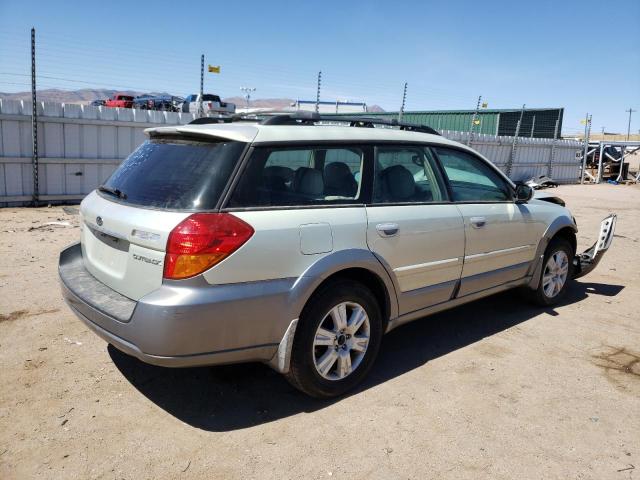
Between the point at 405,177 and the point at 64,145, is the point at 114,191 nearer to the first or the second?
the point at 405,177

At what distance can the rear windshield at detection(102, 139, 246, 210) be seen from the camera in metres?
2.74

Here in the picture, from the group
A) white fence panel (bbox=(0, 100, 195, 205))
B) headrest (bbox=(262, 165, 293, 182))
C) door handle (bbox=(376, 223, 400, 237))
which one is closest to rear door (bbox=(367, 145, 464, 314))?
door handle (bbox=(376, 223, 400, 237))

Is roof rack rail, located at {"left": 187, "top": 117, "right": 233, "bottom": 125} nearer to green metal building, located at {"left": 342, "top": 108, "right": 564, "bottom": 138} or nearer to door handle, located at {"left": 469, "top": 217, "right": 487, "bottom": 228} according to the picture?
door handle, located at {"left": 469, "top": 217, "right": 487, "bottom": 228}

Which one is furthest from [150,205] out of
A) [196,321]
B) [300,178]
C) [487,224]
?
[487,224]

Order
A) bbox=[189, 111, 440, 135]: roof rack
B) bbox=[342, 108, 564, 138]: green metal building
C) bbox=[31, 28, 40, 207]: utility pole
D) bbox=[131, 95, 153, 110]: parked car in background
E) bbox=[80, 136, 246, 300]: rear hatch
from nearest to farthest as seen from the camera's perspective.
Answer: bbox=[80, 136, 246, 300]: rear hatch
bbox=[189, 111, 440, 135]: roof rack
bbox=[31, 28, 40, 207]: utility pole
bbox=[131, 95, 153, 110]: parked car in background
bbox=[342, 108, 564, 138]: green metal building

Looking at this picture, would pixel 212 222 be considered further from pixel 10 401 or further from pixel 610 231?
pixel 610 231

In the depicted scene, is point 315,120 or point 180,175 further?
point 315,120

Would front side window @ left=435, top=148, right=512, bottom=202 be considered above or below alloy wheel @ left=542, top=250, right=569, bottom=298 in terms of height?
above

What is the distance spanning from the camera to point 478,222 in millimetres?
4027

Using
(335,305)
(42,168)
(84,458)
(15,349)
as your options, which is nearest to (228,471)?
(84,458)

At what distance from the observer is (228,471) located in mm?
2512

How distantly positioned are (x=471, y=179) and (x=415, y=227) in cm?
116

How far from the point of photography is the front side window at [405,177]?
11.4 ft

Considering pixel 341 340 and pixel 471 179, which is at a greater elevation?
pixel 471 179
